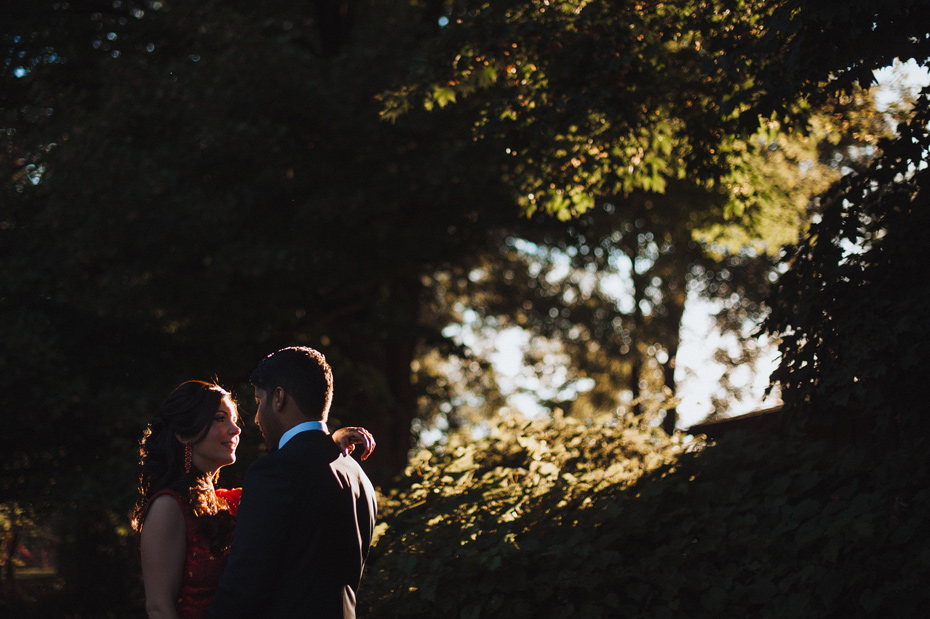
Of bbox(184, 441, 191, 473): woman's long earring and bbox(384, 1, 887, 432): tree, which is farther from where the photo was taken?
bbox(384, 1, 887, 432): tree

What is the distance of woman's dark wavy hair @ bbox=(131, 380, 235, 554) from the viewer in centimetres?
324

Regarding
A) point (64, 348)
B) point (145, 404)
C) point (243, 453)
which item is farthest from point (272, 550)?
point (64, 348)

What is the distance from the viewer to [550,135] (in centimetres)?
813

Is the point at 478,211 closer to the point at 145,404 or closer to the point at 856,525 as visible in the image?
the point at 145,404

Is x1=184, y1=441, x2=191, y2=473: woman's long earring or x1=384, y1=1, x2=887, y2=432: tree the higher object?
x1=384, y1=1, x2=887, y2=432: tree

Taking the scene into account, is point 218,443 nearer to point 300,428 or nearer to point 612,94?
point 300,428

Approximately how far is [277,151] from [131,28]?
408 cm

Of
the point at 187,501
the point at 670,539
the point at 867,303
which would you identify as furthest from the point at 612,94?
the point at 187,501

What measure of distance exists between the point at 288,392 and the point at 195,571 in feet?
2.60

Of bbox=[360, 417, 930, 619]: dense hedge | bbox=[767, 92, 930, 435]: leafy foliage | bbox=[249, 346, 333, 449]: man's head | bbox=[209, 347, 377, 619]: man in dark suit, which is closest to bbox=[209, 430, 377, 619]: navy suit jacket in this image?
bbox=[209, 347, 377, 619]: man in dark suit

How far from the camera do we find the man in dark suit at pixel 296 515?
2779 millimetres

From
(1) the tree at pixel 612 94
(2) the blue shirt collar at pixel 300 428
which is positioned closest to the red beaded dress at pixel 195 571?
(2) the blue shirt collar at pixel 300 428

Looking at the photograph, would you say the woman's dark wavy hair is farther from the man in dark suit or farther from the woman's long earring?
the man in dark suit

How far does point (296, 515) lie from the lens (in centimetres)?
288
